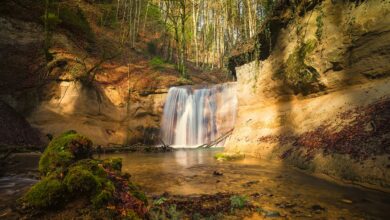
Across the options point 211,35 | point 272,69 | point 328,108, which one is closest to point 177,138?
point 272,69

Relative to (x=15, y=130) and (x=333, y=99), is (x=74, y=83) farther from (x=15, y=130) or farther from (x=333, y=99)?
(x=333, y=99)

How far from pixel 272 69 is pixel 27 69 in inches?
522

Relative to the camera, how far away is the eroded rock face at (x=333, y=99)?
208 inches

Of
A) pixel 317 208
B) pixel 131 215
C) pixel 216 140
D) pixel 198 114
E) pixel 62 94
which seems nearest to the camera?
pixel 131 215

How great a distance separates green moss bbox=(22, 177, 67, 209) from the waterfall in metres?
15.2

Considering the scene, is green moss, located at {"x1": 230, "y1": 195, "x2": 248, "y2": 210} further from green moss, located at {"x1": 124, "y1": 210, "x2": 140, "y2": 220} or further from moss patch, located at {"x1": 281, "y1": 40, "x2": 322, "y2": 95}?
moss patch, located at {"x1": 281, "y1": 40, "x2": 322, "y2": 95}

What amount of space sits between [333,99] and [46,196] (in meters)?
7.58

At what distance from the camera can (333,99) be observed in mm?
7766

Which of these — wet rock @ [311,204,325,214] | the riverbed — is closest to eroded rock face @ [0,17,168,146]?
the riverbed

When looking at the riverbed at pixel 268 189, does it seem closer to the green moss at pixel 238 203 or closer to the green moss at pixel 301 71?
the green moss at pixel 238 203

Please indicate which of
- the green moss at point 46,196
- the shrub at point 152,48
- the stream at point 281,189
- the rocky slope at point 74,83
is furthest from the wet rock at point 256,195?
the shrub at point 152,48

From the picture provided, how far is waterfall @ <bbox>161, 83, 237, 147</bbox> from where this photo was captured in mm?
18578

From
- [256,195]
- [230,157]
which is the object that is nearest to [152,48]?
[230,157]

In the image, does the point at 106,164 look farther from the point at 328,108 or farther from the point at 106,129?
the point at 106,129
